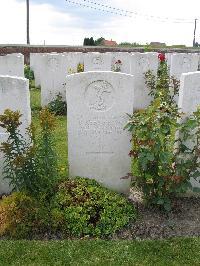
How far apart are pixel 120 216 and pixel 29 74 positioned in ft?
43.8

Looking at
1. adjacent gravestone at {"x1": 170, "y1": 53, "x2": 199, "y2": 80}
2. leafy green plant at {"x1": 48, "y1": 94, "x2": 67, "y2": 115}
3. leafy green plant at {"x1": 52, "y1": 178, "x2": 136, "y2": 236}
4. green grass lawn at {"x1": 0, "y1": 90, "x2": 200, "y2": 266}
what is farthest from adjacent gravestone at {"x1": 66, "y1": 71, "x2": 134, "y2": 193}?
adjacent gravestone at {"x1": 170, "y1": 53, "x2": 199, "y2": 80}

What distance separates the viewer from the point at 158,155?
14.6ft

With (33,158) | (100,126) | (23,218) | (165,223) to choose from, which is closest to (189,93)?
(100,126)

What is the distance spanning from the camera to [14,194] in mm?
4484

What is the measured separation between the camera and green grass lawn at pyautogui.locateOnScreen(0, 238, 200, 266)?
3.90 m

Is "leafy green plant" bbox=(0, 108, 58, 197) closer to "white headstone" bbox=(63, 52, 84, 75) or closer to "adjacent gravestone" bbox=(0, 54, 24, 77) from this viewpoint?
"white headstone" bbox=(63, 52, 84, 75)

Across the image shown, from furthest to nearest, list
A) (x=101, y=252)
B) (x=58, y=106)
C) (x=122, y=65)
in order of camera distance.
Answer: (x=122, y=65) → (x=58, y=106) → (x=101, y=252)

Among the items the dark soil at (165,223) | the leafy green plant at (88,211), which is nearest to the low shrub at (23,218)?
the leafy green plant at (88,211)

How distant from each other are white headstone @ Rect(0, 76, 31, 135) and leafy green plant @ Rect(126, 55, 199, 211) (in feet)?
4.23

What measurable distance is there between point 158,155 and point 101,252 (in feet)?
4.01

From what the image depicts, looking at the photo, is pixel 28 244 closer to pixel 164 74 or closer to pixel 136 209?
pixel 136 209

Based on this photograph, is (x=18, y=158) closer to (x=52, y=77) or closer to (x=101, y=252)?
(x=101, y=252)

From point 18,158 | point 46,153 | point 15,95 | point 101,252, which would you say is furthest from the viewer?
point 15,95

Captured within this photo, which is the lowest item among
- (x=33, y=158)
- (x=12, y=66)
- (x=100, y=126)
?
(x=33, y=158)
